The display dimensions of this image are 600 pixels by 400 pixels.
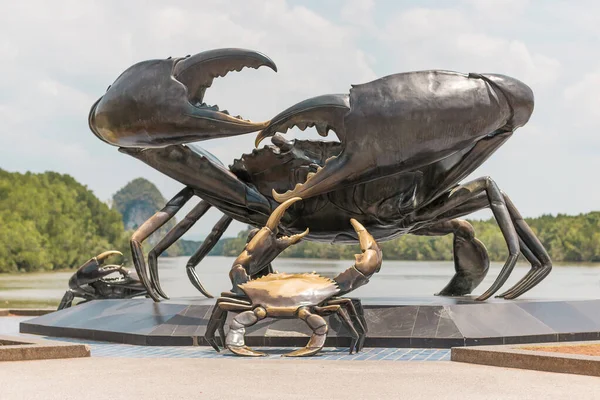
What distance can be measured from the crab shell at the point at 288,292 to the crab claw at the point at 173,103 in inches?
67.8

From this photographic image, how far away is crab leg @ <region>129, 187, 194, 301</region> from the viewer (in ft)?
37.6

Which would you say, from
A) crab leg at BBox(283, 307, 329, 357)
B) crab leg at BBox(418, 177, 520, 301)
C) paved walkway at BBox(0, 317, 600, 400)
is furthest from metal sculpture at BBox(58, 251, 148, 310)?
crab leg at BBox(283, 307, 329, 357)

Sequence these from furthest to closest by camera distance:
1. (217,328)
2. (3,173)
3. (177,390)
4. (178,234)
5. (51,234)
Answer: (3,173)
(51,234)
(178,234)
(217,328)
(177,390)

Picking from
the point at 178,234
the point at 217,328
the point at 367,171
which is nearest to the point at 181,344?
the point at 217,328

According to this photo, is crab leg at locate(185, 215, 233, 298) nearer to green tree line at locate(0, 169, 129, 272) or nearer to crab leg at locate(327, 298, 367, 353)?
crab leg at locate(327, 298, 367, 353)

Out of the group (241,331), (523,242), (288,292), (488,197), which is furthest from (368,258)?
(523,242)

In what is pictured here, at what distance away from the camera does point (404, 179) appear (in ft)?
36.0

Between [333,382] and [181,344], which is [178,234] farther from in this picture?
[333,382]

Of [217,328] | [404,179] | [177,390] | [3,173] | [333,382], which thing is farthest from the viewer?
[3,173]

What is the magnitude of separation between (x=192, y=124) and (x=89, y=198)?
56343 millimetres

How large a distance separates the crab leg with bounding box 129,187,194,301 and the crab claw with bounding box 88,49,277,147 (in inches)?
56.3

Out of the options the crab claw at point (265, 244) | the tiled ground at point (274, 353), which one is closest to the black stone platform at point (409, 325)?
the tiled ground at point (274, 353)

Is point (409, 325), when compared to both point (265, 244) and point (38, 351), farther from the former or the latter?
point (38, 351)

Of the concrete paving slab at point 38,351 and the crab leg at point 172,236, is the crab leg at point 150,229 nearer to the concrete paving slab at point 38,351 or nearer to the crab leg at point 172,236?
the crab leg at point 172,236
